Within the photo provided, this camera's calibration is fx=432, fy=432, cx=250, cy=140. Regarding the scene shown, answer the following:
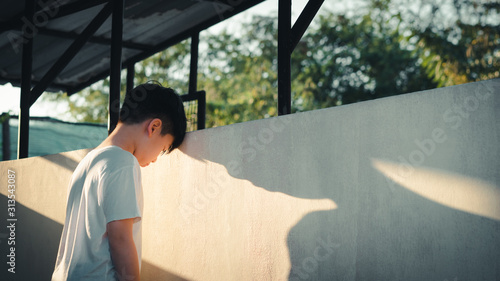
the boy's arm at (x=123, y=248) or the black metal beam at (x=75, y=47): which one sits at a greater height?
the black metal beam at (x=75, y=47)

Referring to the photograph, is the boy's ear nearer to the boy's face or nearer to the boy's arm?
the boy's face

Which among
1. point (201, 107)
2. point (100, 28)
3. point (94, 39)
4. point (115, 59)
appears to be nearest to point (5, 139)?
point (94, 39)

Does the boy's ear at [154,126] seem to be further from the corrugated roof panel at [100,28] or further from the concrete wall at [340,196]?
the corrugated roof panel at [100,28]

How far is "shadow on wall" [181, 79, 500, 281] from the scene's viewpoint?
1280 millimetres

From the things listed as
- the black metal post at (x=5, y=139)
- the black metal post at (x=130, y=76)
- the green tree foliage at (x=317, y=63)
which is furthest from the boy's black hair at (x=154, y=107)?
the green tree foliage at (x=317, y=63)

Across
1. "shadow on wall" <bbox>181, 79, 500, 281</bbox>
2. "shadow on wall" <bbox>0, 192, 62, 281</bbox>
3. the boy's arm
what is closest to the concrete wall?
"shadow on wall" <bbox>181, 79, 500, 281</bbox>

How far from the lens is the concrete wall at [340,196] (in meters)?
1.29

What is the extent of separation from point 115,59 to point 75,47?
113 cm

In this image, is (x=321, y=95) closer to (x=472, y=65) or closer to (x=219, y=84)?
(x=219, y=84)

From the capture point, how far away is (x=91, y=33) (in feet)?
14.0

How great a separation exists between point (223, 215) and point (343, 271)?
0.69 m

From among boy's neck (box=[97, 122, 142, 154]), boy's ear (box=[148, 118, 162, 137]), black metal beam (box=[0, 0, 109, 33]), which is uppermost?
black metal beam (box=[0, 0, 109, 33])

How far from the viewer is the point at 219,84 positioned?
74.9ft

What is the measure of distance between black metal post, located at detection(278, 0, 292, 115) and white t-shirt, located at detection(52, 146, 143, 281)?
1.26m
